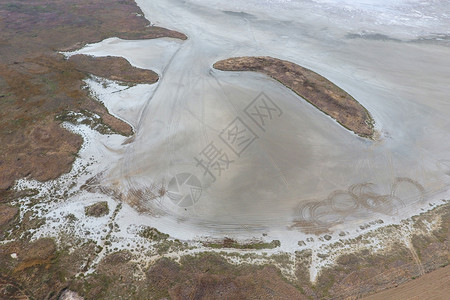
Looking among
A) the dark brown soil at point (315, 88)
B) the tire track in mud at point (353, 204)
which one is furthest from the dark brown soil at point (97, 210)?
the dark brown soil at point (315, 88)

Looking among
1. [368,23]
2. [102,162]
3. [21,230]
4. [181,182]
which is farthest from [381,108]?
[21,230]

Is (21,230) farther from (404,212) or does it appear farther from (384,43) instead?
(384,43)

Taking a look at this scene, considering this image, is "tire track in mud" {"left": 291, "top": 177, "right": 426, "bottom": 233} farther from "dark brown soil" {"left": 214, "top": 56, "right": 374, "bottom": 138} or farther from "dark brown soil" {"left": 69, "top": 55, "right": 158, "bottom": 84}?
"dark brown soil" {"left": 69, "top": 55, "right": 158, "bottom": 84}

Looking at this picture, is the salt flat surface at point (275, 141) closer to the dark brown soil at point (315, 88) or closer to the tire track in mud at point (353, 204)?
the tire track in mud at point (353, 204)

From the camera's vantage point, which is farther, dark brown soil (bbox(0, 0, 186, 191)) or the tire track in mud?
dark brown soil (bbox(0, 0, 186, 191))

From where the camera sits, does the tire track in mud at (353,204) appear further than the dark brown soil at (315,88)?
No

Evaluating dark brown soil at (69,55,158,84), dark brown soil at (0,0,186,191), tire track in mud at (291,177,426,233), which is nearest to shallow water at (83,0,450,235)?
tire track in mud at (291,177,426,233)
